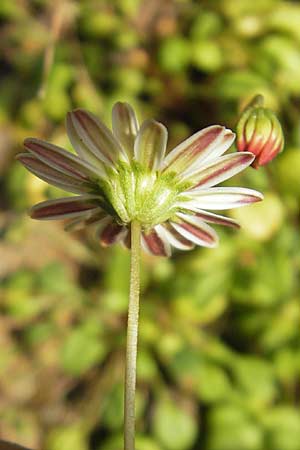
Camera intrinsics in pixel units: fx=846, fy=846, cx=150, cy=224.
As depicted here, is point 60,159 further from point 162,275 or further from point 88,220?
point 162,275

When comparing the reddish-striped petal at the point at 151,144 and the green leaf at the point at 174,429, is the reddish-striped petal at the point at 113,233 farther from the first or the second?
the green leaf at the point at 174,429

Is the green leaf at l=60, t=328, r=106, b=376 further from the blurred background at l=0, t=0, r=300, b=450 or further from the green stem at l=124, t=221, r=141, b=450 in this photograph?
the green stem at l=124, t=221, r=141, b=450

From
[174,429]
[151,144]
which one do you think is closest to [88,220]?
[151,144]

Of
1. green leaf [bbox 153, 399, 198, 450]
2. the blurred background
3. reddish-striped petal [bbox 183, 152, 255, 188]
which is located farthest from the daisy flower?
green leaf [bbox 153, 399, 198, 450]

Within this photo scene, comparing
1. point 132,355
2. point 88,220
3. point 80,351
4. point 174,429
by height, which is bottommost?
point 174,429

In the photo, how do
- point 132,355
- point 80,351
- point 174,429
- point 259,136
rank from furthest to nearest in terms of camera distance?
point 80,351 → point 174,429 → point 259,136 → point 132,355

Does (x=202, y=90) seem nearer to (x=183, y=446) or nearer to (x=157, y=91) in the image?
(x=157, y=91)
